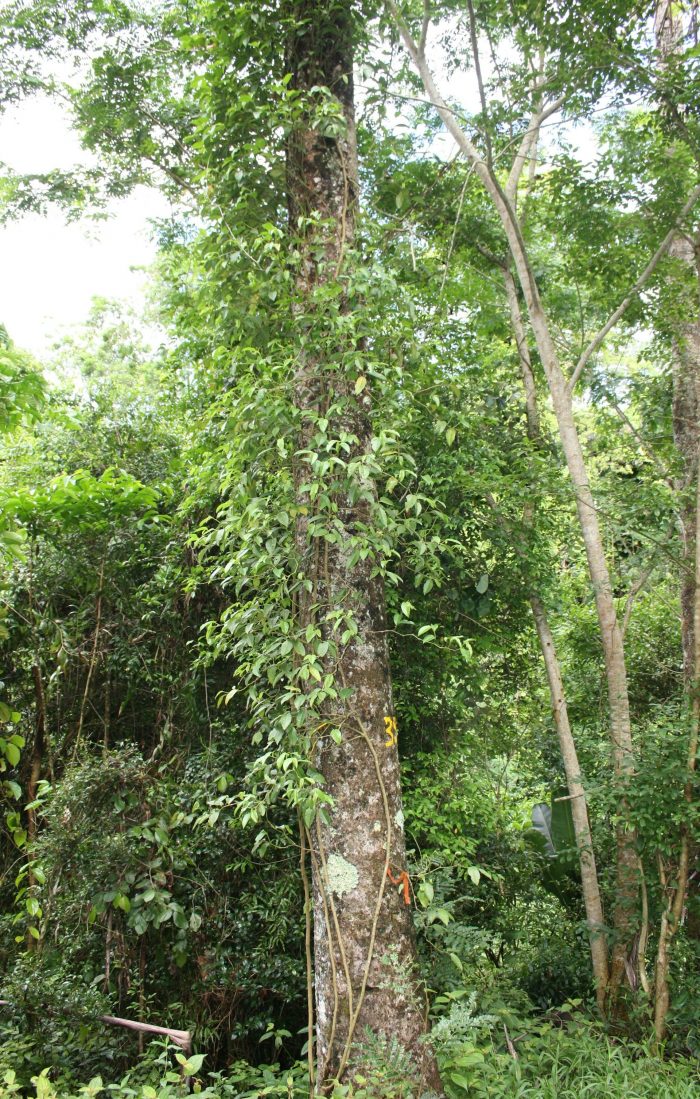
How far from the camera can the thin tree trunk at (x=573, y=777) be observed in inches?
165

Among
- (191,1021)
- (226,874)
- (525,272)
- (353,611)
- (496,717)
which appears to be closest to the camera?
(353,611)

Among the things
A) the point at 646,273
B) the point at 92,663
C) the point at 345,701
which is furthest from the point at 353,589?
the point at 646,273

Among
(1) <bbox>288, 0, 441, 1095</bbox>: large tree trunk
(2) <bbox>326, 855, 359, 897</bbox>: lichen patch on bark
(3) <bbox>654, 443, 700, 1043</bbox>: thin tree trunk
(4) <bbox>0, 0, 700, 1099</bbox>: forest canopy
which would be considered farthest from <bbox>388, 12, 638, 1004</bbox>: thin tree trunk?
(2) <bbox>326, 855, 359, 897</bbox>: lichen patch on bark

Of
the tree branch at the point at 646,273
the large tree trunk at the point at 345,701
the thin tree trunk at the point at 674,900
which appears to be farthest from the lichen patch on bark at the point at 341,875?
the tree branch at the point at 646,273

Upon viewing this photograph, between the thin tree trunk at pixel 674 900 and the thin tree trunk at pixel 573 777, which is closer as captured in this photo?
the thin tree trunk at pixel 674 900

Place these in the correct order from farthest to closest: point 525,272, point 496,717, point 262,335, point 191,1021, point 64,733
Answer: point 496,717, point 525,272, point 64,733, point 191,1021, point 262,335

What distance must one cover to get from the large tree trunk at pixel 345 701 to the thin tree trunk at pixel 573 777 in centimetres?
173

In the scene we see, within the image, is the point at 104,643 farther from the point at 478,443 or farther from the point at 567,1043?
the point at 567,1043

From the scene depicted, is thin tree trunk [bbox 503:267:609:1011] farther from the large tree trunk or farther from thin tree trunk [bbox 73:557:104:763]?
thin tree trunk [bbox 73:557:104:763]

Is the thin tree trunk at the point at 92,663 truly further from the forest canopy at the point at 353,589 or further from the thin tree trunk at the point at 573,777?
the thin tree trunk at the point at 573,777

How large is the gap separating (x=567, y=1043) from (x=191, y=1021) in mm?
1678

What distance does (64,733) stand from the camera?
443 cm

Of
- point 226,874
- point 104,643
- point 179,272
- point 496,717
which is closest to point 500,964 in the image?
point 496,717

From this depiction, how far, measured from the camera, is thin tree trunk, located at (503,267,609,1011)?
4.20 m
